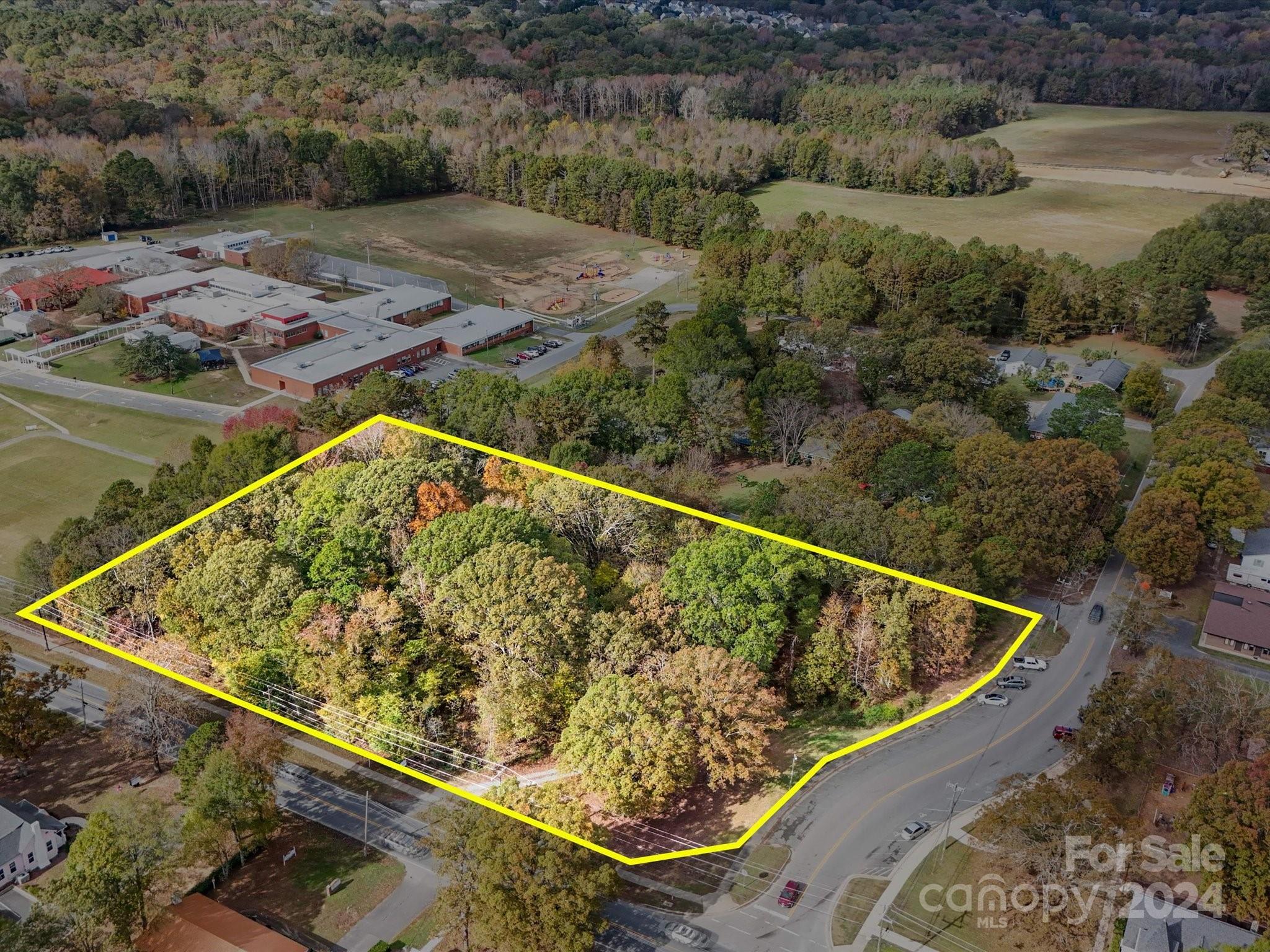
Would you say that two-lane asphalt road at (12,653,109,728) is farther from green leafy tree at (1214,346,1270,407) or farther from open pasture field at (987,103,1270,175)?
open pasture field at (987,103,1270,175)

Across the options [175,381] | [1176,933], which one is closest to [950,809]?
[1176,933]

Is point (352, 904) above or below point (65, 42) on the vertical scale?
below

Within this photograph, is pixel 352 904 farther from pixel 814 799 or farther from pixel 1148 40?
pixel 1148 40

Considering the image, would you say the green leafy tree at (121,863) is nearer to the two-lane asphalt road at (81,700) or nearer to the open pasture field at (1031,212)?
the two-lane asphalt road at (81,700)

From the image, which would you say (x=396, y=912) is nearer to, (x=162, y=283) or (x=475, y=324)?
(x=475, y=324)

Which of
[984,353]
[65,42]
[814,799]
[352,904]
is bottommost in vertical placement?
[352,904]

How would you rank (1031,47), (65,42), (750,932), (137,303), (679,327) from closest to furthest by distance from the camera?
(750,932) → (679,327) → (137,303) → (65,42) → (1031,47)

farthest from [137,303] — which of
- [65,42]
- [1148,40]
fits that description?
[1148,40]

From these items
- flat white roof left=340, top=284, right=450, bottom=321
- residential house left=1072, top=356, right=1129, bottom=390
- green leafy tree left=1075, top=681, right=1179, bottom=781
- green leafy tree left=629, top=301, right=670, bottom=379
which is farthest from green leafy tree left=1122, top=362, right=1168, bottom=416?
flat white roof left=340, top=284, right=450, bottom=321
